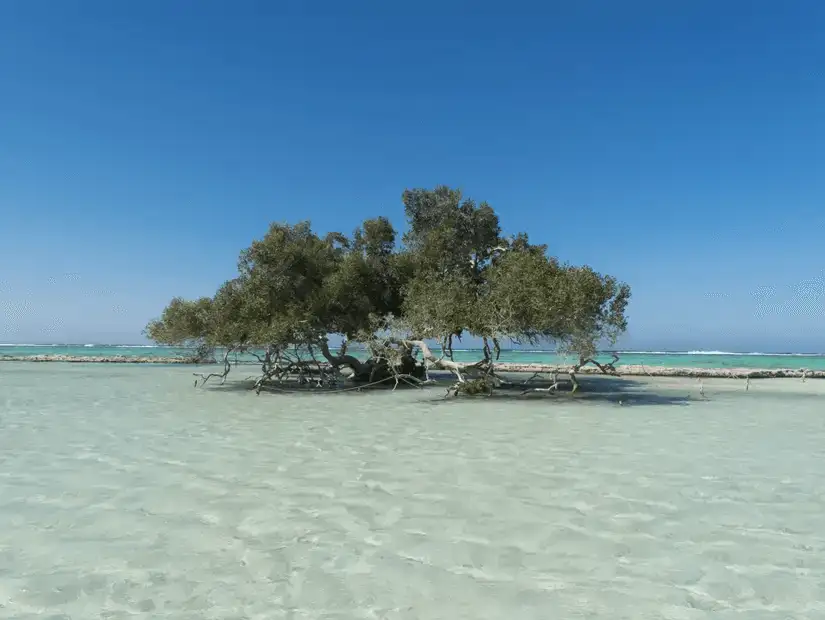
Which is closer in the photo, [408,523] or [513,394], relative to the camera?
[408,523]

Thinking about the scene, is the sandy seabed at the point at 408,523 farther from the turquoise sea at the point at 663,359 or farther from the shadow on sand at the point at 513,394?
the turquoise sea at the point at 663,359

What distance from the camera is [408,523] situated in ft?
21.1

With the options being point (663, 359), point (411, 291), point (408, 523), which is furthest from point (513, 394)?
point (663, 359)

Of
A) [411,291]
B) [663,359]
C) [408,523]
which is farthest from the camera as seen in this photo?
[663,359]

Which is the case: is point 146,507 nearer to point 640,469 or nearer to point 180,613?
point 180,613

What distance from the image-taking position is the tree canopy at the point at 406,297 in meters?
20.7

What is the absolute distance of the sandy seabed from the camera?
4543mm

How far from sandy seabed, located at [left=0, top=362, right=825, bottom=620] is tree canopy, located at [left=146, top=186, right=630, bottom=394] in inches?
304

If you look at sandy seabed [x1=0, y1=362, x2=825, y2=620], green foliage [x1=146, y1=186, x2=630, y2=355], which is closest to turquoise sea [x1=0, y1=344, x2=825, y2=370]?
green foliage [x1=146, y1=186, x2=630, y2=355]

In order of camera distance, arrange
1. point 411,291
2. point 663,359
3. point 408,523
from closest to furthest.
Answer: point 408,523 < point 411,291 < point 663,359

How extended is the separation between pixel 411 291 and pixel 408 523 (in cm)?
1808

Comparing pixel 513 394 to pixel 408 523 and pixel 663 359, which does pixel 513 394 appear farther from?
pixel 663 359

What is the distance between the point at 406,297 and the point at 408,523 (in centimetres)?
1979

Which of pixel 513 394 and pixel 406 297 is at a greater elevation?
pixel 406 297
